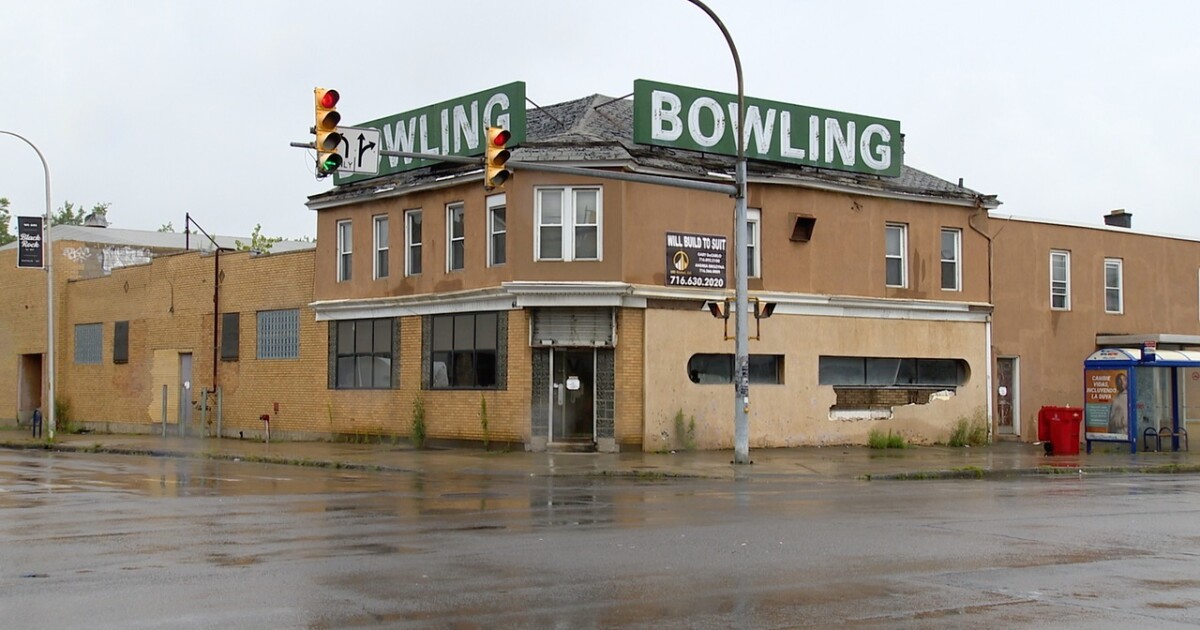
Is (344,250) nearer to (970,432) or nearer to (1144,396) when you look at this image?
(970,432)

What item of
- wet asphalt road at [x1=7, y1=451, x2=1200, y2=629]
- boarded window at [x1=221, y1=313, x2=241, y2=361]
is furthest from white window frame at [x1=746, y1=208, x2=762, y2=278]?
boarded window at [x1=221, y1=313, x2=241, y2=361]

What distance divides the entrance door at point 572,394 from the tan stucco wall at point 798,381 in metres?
1.33

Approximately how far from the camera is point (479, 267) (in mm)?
29969

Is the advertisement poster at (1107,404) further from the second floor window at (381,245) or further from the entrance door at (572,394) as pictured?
the second floor window at (381,245)

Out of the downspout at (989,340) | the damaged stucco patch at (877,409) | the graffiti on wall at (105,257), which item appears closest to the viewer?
the damaged stucco patch at (877,409)

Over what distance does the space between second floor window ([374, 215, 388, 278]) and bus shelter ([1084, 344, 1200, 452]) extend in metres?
17.7

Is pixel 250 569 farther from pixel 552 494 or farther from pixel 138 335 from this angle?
pixel 138 335

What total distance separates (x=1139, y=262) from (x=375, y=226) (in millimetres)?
21426

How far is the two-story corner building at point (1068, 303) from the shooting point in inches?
1371

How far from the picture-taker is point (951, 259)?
34.0 metres

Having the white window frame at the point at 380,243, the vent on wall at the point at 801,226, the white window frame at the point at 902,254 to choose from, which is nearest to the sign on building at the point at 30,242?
the white window frame at the point at 380,243

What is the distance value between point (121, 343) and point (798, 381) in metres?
23.1

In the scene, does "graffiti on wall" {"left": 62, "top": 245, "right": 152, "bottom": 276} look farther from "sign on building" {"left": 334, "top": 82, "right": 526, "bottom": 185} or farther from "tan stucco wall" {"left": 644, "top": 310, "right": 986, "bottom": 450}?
"tan stucco wall" {"left": 644, "top": 310, "right": 986, "bottom": 450}

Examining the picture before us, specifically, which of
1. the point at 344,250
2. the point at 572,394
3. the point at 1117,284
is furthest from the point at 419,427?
the point at 1117,284
